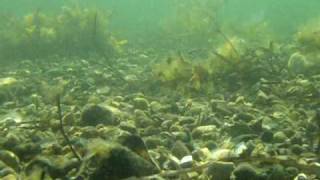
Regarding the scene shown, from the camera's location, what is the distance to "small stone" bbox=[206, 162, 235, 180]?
118 inches

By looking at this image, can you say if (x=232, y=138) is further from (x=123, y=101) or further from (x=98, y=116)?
(x=123, y=101)

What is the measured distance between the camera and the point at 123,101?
593cm

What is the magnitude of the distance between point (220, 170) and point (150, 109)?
2505 millimetres

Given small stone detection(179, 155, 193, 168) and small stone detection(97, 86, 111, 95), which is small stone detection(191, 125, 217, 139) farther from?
small stone detection(97, 86, 111, 95)

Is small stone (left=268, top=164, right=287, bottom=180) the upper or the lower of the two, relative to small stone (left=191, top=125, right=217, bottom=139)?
lower

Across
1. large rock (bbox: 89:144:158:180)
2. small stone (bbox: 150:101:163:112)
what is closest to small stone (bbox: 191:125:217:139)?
small stone (bbox: 150:101:163:112)

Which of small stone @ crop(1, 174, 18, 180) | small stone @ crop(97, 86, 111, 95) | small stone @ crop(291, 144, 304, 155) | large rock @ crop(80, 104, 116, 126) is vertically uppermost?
small stone @ crop(97, 86, 111, 95)

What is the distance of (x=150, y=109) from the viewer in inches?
215

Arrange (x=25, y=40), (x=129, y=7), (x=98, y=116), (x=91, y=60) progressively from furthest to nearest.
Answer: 1. (x=129, y=7)
2. (x=25, y=40)
3. (x=91, y=60)
4. (x=98, y=116)

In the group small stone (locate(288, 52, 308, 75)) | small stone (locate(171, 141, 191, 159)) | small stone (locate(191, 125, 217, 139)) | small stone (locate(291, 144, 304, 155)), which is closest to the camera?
small stone (locate(291, 144, 304, 155))

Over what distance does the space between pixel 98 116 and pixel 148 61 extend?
5.84 m

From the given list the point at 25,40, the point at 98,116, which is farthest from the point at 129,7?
the point at 98,116

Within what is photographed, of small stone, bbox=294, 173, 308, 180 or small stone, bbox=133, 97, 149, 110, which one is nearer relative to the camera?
small stone, bbox=294, 173, 308, 180

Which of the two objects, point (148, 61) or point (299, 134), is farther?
point (148, 61)
